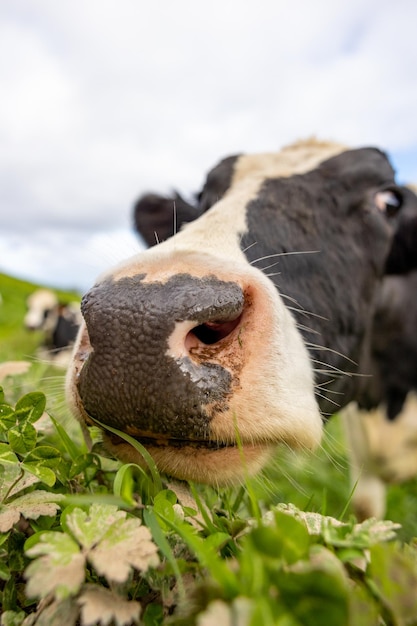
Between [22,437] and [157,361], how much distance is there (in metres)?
0.35

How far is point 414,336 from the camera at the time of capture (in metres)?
3.98

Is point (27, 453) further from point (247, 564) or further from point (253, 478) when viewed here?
point (253, 478)

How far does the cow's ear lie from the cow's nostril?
76.1 inches

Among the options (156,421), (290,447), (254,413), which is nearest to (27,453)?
(156,421)

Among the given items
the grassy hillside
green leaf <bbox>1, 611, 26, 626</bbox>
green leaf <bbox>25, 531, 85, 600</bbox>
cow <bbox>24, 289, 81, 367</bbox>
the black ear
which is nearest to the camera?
green leaf <bbox>25, 531, 85, 600</bbox>

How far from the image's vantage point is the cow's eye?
9.49ft

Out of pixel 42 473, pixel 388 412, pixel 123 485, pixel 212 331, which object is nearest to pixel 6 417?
pixel 42 473

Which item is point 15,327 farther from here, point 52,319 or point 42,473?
point 42,473

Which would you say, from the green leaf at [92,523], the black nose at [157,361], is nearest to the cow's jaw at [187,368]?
the black nose at [157,361]

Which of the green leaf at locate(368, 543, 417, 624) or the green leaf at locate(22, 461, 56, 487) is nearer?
the green leaf at locate(368, 543, 417, 624)

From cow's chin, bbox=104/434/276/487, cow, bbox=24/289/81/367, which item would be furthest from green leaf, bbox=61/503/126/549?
cow, bbox=24/289/81/367

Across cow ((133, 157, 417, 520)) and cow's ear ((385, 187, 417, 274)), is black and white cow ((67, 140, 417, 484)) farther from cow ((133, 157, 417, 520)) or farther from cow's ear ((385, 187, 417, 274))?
cow ((133, 157, 417, 520))

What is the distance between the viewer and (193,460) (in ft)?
4.25

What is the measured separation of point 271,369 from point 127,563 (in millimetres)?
823
